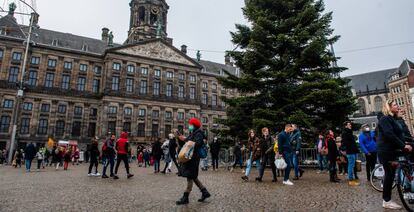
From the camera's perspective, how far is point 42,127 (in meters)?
40.8

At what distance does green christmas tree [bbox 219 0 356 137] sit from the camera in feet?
47.0

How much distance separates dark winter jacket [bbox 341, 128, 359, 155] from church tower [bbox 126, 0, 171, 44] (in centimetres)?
4446

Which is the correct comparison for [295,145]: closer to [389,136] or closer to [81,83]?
[389,136]

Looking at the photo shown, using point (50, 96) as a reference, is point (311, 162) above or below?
below

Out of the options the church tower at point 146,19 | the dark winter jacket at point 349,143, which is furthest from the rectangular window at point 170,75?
the dark winter jacket at point 349,143

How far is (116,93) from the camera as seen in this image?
43.5 meters

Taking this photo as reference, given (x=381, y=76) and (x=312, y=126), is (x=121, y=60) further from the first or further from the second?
(x=381, y=76)

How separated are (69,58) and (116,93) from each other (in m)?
10.0

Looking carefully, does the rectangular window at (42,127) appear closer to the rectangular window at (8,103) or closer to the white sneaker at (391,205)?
the rectangular window at (8,103)

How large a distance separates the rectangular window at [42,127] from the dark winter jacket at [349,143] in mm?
43407

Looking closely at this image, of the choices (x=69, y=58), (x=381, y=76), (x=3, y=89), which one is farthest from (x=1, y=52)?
(x=381, y=76)

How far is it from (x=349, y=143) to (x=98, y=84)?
44.4 m

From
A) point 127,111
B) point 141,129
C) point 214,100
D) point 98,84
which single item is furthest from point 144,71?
point 214,100

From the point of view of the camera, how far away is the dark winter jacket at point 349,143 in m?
8.38
